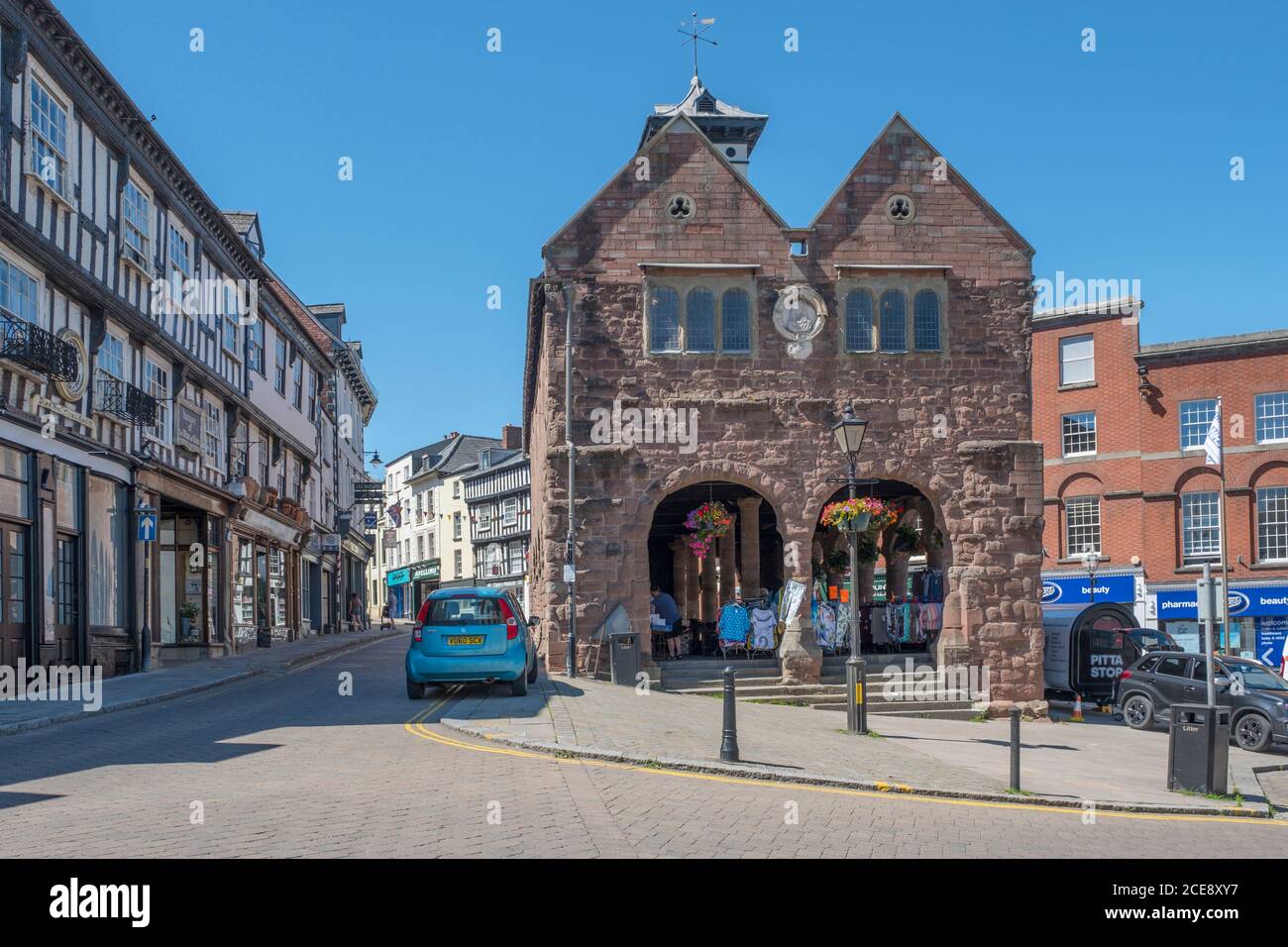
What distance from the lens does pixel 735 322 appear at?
77.8ft

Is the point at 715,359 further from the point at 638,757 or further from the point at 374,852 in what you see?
the point at 374,852

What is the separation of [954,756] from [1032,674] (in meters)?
7.87

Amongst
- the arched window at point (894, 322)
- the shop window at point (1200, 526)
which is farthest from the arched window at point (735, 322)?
the shop window at point (1200, 526)

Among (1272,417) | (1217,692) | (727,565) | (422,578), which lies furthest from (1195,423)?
(422,578)

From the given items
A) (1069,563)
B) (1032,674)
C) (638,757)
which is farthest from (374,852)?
(1069,563)

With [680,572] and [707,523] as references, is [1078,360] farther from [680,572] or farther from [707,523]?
[707,523]

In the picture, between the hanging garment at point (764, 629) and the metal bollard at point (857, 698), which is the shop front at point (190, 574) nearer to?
the hanging garment at point (764, 629)

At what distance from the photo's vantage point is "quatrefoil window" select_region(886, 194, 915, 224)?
24.1m

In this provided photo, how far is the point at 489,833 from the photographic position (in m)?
8.53

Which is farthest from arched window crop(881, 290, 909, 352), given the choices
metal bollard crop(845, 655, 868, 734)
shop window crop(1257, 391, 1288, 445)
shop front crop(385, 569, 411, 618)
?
shop front crop(385, 569, 411, 618)

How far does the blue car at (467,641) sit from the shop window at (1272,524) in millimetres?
29115

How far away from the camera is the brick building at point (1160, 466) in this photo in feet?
126

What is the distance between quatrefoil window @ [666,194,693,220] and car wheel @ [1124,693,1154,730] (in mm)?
12633

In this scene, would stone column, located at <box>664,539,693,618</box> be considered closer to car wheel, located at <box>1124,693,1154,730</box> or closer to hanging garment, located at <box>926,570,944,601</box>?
hanging garment, located at <box>926,570,944,601</box>
